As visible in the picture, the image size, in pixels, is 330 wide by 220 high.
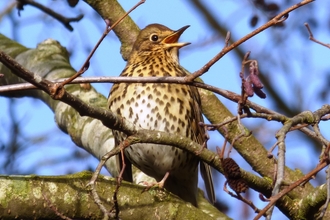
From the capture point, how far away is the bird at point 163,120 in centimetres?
482

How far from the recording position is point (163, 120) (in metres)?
4.83

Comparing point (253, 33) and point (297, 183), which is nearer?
point (297, 183)

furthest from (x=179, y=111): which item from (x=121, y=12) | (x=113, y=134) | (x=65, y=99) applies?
(x=65, y=99)

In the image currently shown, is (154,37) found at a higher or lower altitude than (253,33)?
higher

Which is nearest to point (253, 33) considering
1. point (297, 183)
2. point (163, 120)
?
point (297, 183)

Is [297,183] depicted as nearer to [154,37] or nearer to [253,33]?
[253,33]

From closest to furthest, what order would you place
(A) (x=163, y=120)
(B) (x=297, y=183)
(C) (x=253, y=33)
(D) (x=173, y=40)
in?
(B) (x=297, y=183) < (C) (x=253, y=33) < (A) (x=163, y=120) < (D) (x=173, y=40)

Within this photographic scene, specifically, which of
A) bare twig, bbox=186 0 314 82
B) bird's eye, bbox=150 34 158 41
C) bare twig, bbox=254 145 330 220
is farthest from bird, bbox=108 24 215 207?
bare twig, bbox=254 145 330 220

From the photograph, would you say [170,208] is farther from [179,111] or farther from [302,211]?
[179,111]

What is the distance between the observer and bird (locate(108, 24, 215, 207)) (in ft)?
15.8

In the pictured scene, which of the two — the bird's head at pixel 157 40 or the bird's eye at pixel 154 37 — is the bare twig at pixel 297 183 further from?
the bird's eye at pixel 154 37

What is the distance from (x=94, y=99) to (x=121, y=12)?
0.70 metres

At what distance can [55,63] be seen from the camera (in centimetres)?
561

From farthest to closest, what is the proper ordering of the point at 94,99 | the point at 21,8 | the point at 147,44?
the point at 21,8, the point at 147,44, the point at 94,99
